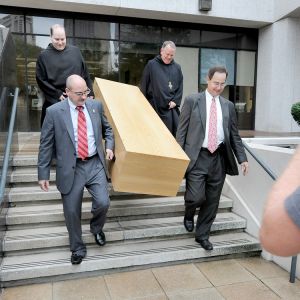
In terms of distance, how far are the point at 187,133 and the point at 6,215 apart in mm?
2098

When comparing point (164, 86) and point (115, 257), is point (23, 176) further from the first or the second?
point (164, 86)

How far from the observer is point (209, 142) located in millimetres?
3643

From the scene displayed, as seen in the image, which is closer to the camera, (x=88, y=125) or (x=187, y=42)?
(x=88, y=125)

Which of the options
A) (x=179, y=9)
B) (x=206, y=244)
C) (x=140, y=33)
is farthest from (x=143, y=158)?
(x=140, y=33)

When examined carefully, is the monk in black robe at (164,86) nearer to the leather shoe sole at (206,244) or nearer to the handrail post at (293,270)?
the leather shoe sole at (206,244)

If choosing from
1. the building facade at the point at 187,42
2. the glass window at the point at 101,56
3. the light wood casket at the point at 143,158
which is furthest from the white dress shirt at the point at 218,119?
the glass window at the point at 101,56

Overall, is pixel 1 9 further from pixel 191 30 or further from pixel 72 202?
pixel 72 202

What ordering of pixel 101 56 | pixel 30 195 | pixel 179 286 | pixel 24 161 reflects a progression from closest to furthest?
pixel 179 286 → pixel 30 195 → pixel 24 161 → pixel 101 56

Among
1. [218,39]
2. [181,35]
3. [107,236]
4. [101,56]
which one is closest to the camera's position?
[107,236]

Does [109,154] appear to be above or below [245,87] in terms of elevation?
below

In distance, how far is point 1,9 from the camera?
948 centimetres

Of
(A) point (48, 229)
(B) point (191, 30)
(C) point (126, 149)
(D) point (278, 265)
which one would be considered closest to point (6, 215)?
(A) point (48, 229)

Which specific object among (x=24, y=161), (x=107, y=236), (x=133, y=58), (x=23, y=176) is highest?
(x=133, y=58)

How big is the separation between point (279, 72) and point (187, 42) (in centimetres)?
293
